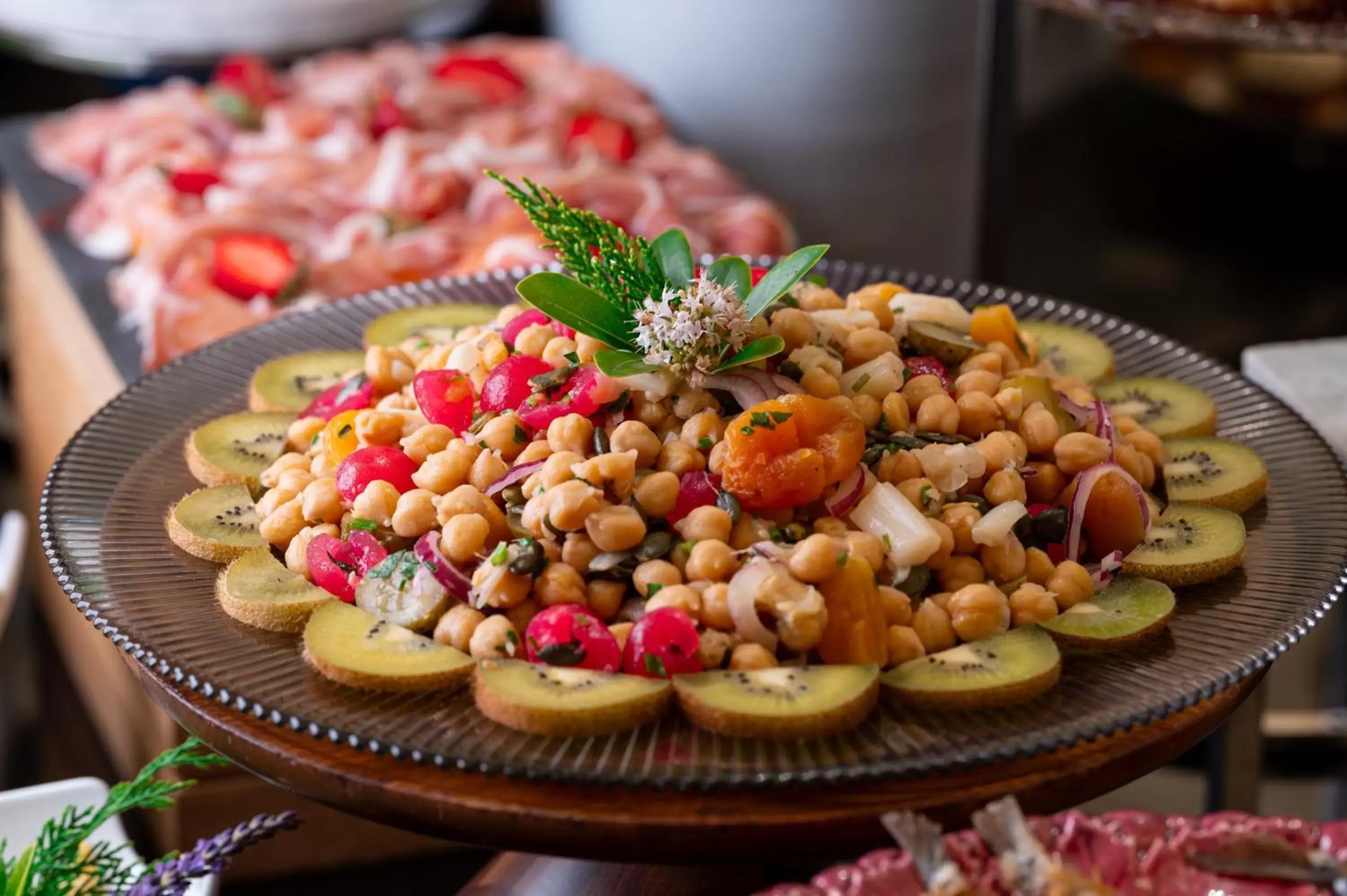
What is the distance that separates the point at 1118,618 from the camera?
1227mm

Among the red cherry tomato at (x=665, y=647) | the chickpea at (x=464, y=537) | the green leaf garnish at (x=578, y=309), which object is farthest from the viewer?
the green leaf garnish at (x=578, y=309)

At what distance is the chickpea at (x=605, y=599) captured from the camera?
4.12ft

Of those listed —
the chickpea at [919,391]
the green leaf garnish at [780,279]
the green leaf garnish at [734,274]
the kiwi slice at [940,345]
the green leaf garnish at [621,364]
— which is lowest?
the chickpea at [919,391]

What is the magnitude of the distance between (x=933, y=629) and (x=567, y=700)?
1.07ft

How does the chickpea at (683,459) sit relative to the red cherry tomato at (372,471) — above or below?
above

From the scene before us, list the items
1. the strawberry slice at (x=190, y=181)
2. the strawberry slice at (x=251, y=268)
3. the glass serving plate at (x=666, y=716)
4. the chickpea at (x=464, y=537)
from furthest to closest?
the strawberry slice at (x=190, y=181), the strawberry slice at (x=251, y=268), the chickpea at (x=464, y=537), the glass serving plate at (x=666, y=716)

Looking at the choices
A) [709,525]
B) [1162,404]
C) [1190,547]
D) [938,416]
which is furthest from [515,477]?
[1162,404]

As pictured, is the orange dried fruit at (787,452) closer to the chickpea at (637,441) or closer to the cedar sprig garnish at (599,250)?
the chickpea at (637,441)

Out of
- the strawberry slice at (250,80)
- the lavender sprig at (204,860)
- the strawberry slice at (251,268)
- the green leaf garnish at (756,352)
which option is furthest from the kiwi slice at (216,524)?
the strawberry slice at (250,80)

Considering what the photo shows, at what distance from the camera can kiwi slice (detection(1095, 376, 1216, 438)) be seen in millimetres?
1555

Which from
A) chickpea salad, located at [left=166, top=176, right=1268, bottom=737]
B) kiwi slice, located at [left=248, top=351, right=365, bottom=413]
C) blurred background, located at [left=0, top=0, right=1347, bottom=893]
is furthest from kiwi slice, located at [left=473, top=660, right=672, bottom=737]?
blurred background, located at [left=0, top=0, right=1347, bottom=893]

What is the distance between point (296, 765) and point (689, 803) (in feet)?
0.99

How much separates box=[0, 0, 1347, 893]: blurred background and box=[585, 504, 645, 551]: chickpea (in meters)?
1.11

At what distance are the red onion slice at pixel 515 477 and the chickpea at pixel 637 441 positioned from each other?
7 cm
